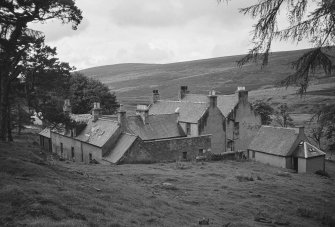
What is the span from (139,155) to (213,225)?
22.2 metres

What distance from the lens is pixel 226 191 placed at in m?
25.7

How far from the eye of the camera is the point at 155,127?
146ft

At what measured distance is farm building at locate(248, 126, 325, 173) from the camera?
42.8 metres

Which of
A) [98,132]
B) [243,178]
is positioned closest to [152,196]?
[243,178]

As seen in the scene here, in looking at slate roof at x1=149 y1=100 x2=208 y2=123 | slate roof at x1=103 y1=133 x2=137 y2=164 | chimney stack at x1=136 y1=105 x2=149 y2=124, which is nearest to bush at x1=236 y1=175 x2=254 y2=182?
slate roof at x1=103 y1=133 x2=137 y2=164

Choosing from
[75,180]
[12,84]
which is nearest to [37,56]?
[12,84]

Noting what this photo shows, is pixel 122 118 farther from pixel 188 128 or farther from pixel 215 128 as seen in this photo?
pixel 215 128

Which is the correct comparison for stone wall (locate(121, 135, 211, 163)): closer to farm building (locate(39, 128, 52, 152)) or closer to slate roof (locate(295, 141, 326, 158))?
slate roof (locate(295, 141, 326, 158))

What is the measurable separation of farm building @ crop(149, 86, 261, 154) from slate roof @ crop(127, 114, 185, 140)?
63.8 inches

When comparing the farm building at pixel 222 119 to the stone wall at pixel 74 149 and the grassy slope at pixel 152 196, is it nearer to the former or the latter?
the grassy slope at pixel 152 196

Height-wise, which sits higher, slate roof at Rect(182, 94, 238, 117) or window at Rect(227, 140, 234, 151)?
slate roof at Rect(182, 94, 238, 117)

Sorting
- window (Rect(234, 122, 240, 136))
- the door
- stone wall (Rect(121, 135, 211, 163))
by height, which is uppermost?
window (Rect(234, 122, 240, 136))

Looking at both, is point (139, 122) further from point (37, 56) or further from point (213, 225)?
point (213, 225)

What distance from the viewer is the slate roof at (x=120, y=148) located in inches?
1429
